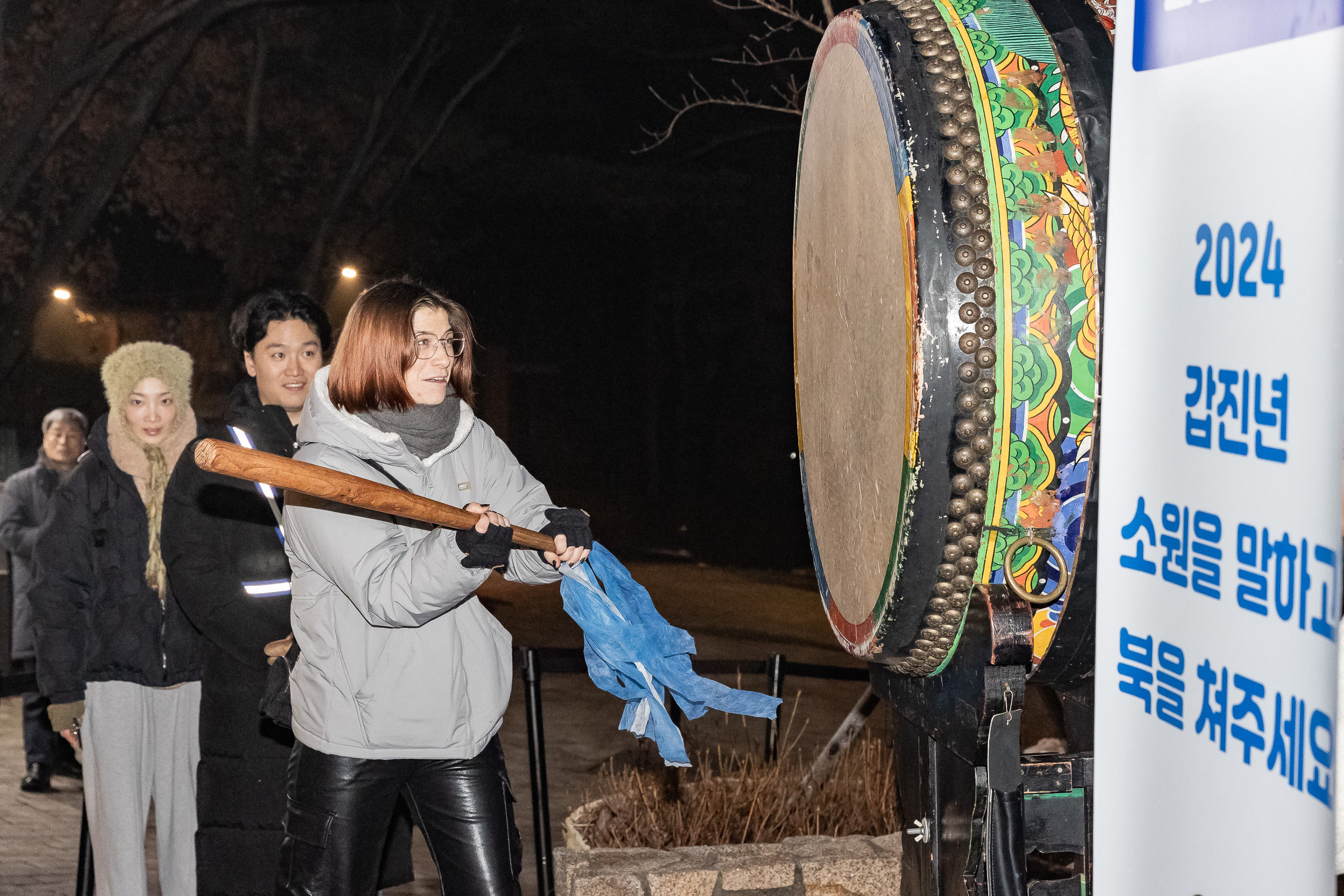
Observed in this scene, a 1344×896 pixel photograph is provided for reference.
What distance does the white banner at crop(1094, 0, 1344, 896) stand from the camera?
974 mm

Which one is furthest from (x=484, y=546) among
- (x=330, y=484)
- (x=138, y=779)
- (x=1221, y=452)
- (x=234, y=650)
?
(x=138, y=779)

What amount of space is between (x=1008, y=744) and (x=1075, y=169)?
789 mm

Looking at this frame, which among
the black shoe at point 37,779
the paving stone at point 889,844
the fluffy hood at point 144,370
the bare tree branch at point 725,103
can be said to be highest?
the bare tree branch at point 725,103

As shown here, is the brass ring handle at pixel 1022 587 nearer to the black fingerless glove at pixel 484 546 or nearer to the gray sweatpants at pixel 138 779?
the black fingerless glove at pixel 484 546

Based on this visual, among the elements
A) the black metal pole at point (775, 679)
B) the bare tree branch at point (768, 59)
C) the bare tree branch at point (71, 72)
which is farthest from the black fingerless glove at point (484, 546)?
the bare tree branch at point (71, 72)

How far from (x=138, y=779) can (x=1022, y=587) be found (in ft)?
8.36

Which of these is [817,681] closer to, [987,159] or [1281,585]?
[987,159]

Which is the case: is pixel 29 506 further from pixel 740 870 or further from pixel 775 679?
pixel 740 870

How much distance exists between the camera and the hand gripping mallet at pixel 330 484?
1.92 meters

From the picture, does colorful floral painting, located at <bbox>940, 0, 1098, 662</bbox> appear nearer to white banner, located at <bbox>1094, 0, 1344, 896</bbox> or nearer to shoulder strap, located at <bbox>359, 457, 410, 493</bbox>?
white banner, located at <bbox>1094, 0, 1344, 896</bbox>

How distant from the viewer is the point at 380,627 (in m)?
2.45

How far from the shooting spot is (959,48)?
1.86 metres

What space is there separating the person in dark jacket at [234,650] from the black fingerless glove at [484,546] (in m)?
1.07

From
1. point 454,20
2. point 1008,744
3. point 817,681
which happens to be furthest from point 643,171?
point 1008,744
